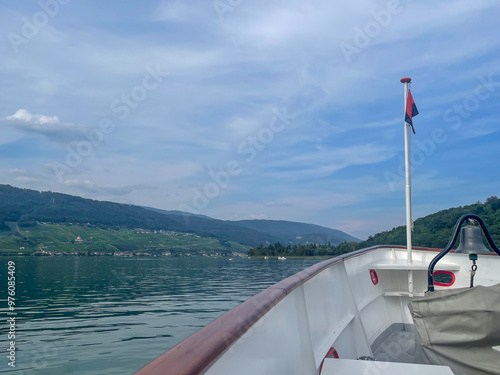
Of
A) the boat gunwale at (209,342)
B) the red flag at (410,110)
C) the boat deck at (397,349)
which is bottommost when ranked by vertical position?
the boat deck at (397,349)

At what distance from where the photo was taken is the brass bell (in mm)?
3292

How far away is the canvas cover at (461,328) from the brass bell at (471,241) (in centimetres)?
64

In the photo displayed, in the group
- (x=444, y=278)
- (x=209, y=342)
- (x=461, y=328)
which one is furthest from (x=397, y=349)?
(x=209, y=342)

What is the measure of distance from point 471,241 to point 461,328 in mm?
967

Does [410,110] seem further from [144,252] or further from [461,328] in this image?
[144,252]

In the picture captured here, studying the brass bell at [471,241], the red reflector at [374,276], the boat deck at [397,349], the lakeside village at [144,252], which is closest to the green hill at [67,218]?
the lakeside village at [144,252]

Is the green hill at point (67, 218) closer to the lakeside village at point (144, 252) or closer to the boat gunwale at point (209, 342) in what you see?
the lakeside village at point (144, 252)

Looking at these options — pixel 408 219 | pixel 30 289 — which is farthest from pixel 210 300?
pixel 408 219

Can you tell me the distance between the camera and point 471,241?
3.34 meters

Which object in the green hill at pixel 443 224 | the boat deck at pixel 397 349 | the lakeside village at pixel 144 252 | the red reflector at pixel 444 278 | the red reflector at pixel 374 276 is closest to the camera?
the boat deck at pixel 397 349

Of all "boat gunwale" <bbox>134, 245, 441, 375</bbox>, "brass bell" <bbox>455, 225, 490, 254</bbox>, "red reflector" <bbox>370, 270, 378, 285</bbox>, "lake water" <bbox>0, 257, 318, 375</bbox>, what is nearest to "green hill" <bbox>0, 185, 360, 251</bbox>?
"lake water" <bbox>0, 257, 318, 375</bbox>

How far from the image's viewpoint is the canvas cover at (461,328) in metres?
2.53

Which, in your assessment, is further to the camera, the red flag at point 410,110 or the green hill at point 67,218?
the green hill at point 67,218

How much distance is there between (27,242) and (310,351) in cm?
10674
